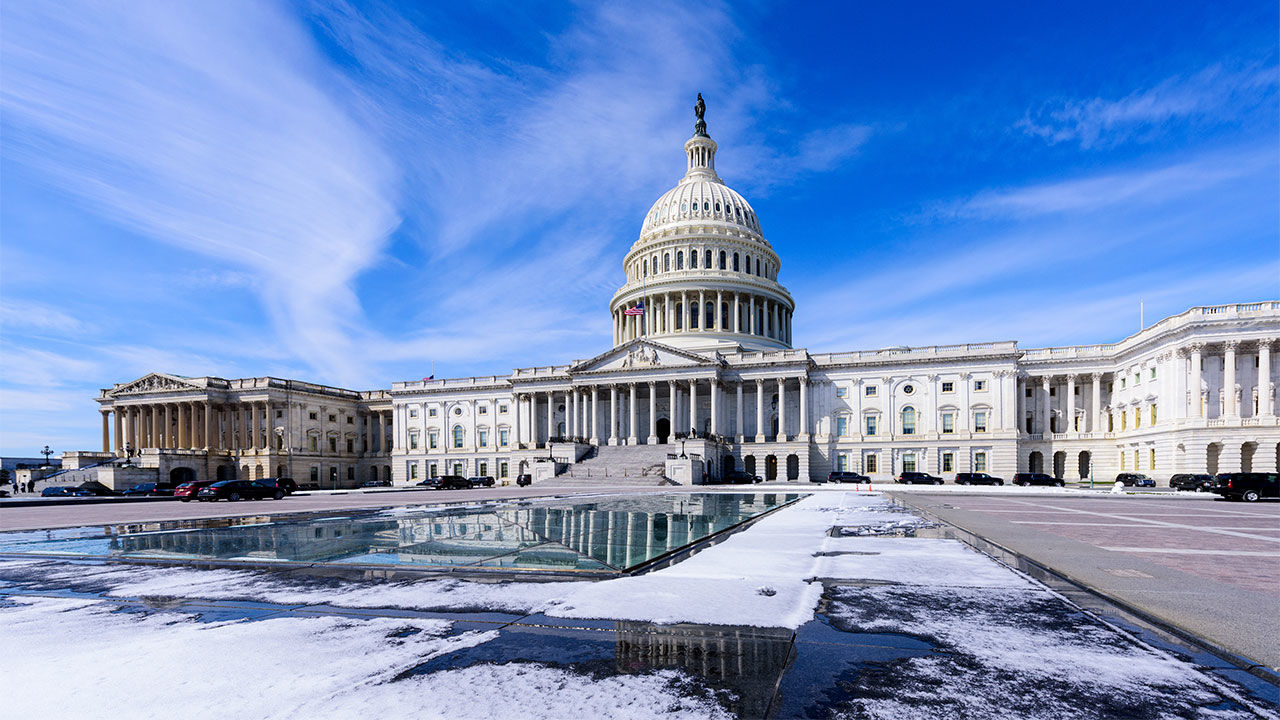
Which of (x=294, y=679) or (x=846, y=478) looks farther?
(x=846, y=478)

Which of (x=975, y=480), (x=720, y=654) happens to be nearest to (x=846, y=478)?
(x=975, y=480)

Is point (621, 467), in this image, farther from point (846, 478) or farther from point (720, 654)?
point (720, 654)

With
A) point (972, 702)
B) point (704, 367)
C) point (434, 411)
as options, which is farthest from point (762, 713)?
point (434, 411)

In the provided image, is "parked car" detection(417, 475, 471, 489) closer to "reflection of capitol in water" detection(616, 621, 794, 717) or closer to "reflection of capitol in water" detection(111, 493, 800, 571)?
"reflection of capitol in water" detection(111, 493, 800, 571)

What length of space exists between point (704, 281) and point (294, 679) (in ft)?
277

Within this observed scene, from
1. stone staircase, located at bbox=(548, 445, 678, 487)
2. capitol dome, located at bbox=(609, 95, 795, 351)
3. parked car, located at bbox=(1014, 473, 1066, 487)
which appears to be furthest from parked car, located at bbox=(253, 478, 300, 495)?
parked car, located at bbox=(1014, 473, 1066, 487)

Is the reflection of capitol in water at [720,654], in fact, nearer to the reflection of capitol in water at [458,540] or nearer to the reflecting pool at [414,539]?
the reflecting pool at [414,539]

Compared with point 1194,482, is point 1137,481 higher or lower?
lower

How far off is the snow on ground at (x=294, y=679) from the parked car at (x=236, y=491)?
33522 mm

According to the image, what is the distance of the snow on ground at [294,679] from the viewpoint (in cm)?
406

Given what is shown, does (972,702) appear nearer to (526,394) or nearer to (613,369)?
(613,369)

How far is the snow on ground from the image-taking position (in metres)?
4.06

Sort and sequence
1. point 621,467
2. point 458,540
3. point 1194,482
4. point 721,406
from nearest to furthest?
point 458,540 < point 1194,482 < point 621,467 < point 721,406

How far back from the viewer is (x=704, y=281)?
8719 centimetres
